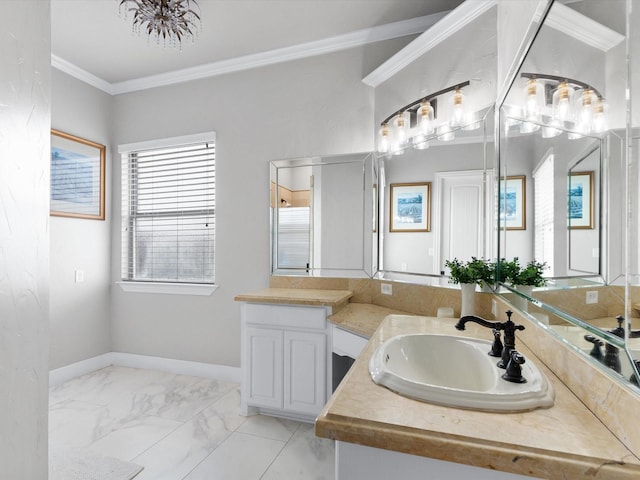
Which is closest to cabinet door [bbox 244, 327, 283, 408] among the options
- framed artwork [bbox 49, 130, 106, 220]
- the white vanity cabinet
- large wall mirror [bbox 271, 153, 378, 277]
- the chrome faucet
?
the white vanity cabinet

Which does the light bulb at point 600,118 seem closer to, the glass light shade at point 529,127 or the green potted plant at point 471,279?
the glass light shade at point 529,127

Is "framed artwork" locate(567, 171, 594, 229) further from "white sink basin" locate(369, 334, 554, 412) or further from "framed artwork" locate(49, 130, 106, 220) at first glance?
"framed artwork" locate(49, 130, 106, 220)

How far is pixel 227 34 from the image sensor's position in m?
2.74

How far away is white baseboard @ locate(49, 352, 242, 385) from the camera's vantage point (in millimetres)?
3084

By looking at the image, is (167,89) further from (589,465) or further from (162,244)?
(589,465)

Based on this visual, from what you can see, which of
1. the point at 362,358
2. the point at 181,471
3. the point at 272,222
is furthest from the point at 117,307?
the point at 362,358

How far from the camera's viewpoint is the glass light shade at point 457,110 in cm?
200

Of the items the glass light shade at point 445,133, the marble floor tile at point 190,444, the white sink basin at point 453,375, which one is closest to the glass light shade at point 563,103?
the white sink basin at point 453,375

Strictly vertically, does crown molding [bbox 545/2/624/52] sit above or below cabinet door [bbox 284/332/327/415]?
above

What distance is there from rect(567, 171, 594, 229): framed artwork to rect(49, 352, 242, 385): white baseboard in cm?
285

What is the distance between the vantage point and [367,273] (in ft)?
8.71

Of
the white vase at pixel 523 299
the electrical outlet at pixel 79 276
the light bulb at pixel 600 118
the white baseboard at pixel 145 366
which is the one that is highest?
the light bulb at pixel 600 118

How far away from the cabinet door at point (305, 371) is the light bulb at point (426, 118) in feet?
4.89

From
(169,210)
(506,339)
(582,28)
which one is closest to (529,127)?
(582,28)
